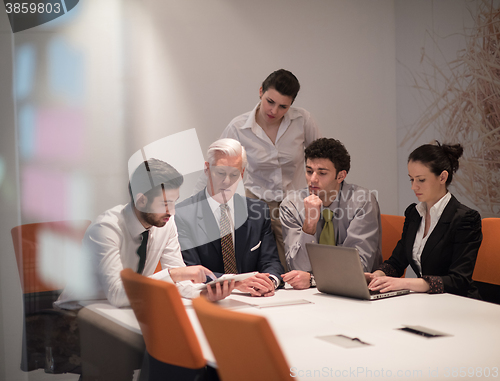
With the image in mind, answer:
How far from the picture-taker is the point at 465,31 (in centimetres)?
332

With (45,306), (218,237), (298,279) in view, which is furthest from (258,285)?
(45,306)

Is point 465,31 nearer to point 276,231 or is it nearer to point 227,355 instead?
point 276,231

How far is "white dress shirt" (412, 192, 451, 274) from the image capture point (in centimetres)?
204

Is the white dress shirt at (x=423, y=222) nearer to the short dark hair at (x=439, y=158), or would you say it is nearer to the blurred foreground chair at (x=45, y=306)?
the short dark hair at (x=439, y=158)

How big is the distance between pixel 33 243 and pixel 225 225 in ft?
3.38

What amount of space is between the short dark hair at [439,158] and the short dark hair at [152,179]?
111 cm

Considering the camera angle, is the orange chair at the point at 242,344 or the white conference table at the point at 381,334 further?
the white conference table at the point at 381,334

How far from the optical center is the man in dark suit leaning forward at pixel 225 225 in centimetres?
209

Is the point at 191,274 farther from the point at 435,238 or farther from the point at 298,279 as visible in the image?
the point at 435,238

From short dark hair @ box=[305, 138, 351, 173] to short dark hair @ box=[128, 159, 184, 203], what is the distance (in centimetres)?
88

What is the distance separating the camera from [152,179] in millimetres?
1525

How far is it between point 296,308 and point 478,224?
88cm

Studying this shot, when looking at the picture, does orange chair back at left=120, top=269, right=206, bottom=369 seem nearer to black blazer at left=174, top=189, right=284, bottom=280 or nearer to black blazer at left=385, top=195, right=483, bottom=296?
black blazer at left=174, top=189, right=284, bottom=280

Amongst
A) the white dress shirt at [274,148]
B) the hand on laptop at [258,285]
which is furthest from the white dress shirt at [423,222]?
the white dress shirt at [274,148]
